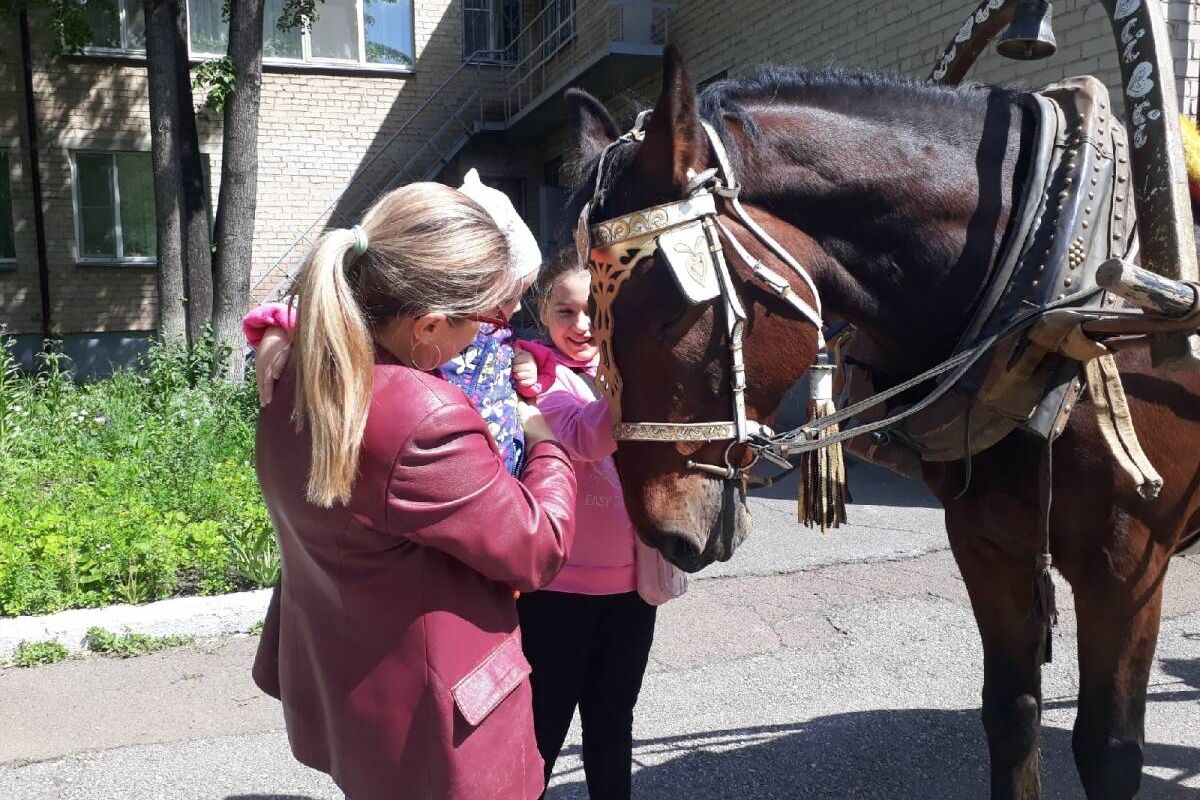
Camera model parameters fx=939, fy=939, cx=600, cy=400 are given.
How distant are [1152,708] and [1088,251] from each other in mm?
2582

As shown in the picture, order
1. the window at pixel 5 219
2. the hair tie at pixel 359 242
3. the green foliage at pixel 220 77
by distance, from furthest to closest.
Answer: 1. the window at pixel 5 219
2. the green foliage at pixel 220 77
3. the hair tie at pixel 359 242

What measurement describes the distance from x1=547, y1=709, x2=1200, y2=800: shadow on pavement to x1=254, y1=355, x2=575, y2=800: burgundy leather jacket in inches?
61.7

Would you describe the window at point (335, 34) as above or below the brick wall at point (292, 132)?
above

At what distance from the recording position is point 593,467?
240 cm

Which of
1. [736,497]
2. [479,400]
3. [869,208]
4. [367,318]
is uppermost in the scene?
[869,208]

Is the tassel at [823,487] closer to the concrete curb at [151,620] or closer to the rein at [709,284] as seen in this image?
the rein at [709,284]

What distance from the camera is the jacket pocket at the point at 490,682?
160 cm

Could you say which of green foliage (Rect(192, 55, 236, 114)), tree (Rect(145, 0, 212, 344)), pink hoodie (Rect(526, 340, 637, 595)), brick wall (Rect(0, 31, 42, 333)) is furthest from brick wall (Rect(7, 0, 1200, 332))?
pink hoodie (Rect(526, 340, 637, 595))

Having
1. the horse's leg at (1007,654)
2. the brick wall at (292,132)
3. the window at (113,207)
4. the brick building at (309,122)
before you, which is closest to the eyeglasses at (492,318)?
the horse's leg at (1007,654)

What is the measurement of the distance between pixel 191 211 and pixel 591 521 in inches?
315

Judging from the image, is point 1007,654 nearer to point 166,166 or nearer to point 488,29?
point 166,166

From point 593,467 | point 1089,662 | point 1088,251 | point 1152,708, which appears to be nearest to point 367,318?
point 593,467

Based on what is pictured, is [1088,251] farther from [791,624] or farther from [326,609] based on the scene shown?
[791,624]

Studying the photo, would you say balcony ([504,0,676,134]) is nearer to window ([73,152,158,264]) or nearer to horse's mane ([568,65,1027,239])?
window ([73,152,158,264])
